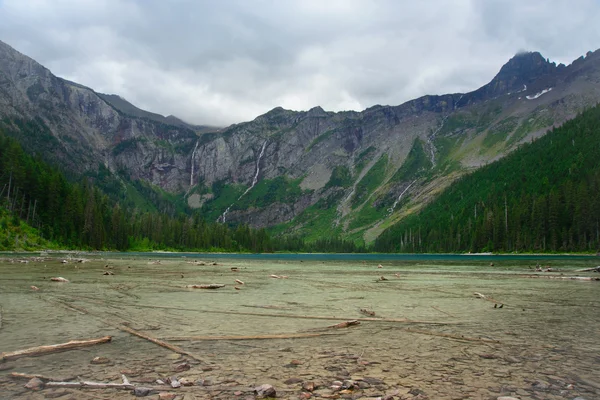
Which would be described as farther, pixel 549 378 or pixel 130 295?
pixel 130 295

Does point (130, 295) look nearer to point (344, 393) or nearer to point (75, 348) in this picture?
point (75, 348)

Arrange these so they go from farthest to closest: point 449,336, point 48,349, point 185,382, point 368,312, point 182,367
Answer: point 368,312
point 449,336
point 48,349
point 182,367
point 185,382

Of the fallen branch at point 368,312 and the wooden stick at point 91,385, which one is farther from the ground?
the wooden stick at point 91,385

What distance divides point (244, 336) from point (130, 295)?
16201 mm

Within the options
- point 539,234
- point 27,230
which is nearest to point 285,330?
point 27,230

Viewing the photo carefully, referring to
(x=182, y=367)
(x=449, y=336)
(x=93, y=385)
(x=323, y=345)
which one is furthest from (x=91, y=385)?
(x=449, y=336)

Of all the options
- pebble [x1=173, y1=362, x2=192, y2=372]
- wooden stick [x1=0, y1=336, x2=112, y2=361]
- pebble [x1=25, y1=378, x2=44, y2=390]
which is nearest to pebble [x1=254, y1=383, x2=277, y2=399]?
pebble [x1=173, y1=362, x2=192, y2=372]

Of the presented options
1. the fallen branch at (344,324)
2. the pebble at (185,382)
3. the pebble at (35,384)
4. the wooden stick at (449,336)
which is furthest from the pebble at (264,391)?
the wooden stick at (449,336)

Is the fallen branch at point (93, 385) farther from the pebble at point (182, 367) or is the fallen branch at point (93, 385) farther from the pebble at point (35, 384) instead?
the pebble at point (182, 367)

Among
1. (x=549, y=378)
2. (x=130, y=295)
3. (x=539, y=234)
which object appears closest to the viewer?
(x=549, y=378)

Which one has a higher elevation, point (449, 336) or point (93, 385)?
point (93, 385)

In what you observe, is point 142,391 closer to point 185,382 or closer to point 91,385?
point 185,382

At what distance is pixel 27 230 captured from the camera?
10812 centimetres

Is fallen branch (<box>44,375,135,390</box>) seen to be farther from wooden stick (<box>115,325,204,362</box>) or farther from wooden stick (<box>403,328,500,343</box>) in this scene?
wooden stick (<box>403,328,500,343</box>)
